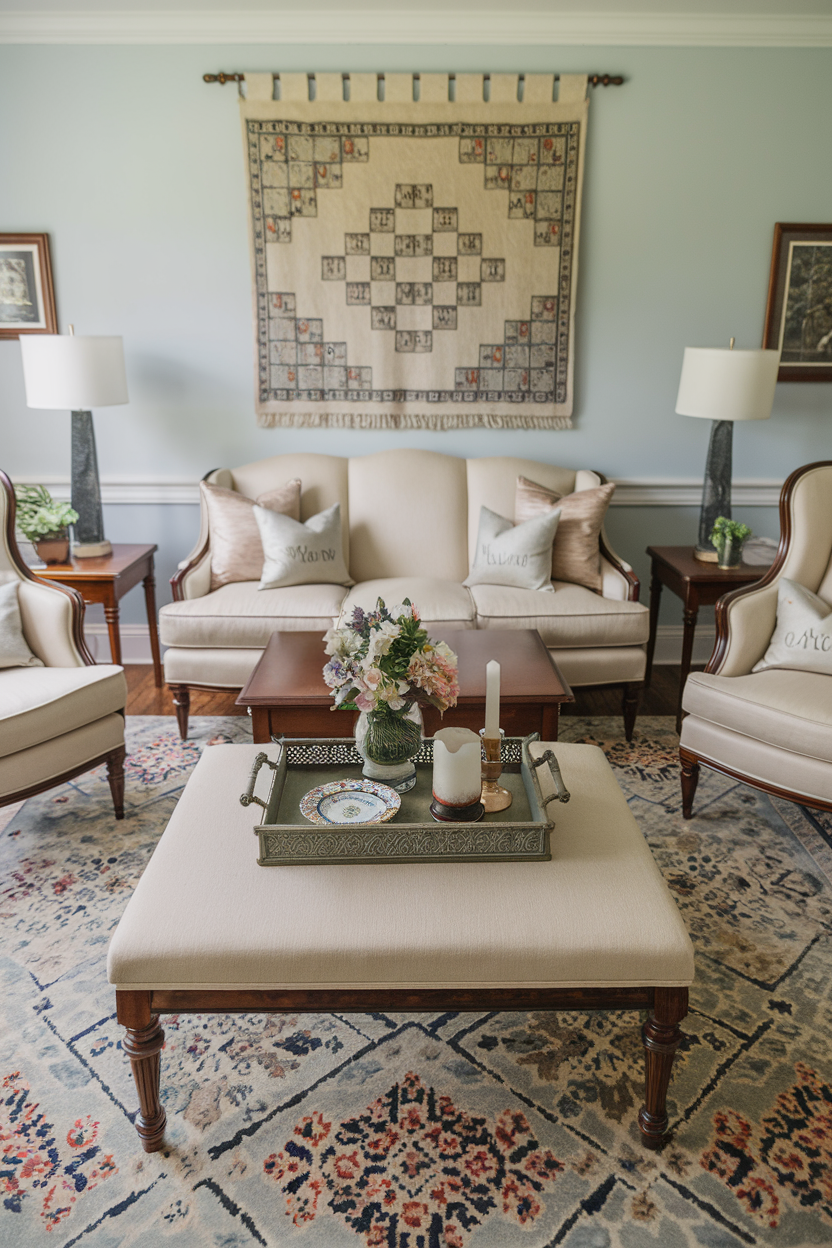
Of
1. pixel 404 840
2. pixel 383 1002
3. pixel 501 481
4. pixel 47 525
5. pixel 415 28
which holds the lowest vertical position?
pixel 383 1002

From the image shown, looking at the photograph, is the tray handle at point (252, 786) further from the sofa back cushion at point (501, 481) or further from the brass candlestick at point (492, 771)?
the sofa back cushion at point (501, 481)

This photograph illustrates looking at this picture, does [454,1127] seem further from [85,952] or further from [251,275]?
[251,275]

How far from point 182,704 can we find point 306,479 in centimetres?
110

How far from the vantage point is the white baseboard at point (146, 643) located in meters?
4.11

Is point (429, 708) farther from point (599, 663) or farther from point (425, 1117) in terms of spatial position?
point (425, 1117)

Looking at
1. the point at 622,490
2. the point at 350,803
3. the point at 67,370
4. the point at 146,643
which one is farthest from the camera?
the point at 146,643

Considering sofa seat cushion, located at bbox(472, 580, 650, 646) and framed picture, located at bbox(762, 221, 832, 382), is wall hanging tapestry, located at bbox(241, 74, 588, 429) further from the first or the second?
sofa seat cushion, located at bbox(472, 580, 650, 646)

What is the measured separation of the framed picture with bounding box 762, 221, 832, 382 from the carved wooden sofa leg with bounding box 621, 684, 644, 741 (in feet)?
5.37

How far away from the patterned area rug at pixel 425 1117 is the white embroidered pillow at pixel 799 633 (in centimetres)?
73

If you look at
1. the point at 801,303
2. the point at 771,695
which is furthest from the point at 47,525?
the point at 801,303

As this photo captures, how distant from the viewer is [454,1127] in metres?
1.68

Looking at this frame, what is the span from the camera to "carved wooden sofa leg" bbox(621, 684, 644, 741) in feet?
10.6

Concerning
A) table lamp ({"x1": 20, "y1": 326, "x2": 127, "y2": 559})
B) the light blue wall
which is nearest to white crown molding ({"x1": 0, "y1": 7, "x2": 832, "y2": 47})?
the light blue wall

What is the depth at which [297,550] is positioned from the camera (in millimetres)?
3395
